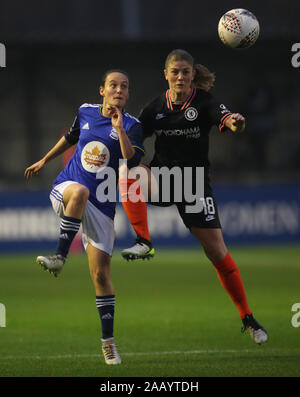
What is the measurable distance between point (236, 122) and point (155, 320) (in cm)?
422

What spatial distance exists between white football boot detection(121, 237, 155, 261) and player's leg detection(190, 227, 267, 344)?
53 cm

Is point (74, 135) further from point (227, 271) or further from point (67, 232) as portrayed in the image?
point (227, 271)

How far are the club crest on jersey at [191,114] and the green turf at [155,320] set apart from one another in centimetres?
211

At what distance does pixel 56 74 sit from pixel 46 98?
2.66 ft

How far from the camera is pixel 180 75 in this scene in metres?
7.89

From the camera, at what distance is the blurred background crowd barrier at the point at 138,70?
24406 millimetres

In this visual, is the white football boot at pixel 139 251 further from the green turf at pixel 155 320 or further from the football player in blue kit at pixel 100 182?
the green turf at pixel 155 320

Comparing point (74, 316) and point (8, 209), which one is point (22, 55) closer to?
point (8, 209)

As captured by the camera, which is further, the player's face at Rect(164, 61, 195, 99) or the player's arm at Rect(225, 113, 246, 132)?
the player's face at Rect(164, 61, 195, 99)

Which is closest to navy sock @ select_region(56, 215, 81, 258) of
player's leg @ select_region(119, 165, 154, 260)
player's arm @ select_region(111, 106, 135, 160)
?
player's leg @ select_region(119, 165, 154, 260)

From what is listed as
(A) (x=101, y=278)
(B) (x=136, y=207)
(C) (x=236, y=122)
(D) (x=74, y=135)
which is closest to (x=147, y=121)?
(D) (x=74, y=135)

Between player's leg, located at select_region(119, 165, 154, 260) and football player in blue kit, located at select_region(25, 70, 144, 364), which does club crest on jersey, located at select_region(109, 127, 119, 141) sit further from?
player's leg, located at select_region(119, 165, 154, 260)

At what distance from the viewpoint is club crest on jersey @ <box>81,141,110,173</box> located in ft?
25.6

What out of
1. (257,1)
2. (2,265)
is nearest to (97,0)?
(257,1)
